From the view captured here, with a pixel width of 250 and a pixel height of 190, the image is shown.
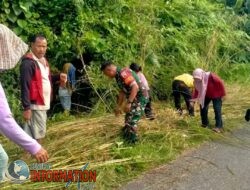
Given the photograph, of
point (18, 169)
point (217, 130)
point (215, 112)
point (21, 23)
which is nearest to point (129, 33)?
point (21, 23)

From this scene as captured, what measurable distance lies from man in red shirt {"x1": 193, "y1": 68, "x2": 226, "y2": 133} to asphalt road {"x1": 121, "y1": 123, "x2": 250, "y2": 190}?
0.68m

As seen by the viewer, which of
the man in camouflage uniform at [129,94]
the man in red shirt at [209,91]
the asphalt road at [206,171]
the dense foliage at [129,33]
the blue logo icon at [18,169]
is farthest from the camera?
the dense foliage at [129,33]

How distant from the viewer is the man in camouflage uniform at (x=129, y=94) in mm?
5746

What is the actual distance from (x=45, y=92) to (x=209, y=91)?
3.00 m

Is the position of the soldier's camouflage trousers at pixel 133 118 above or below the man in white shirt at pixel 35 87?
below

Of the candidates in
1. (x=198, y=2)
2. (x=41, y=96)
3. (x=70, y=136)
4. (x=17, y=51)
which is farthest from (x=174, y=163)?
(x=198, y=2)

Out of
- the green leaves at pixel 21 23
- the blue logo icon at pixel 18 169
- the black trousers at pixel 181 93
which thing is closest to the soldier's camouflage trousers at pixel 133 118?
the black trousers at pixel 181 93

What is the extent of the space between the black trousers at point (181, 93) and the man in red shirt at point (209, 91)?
0.65 m

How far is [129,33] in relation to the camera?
28.7 feet

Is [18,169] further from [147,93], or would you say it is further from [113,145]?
[147,93]

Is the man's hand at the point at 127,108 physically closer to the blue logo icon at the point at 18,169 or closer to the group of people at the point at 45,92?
the group of people at the point at 45,92

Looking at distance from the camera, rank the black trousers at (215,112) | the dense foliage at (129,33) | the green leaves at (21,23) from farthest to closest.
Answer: the dense foliage at (129,33) → the green leaves at (21,23) → the black trousers at (215,112)

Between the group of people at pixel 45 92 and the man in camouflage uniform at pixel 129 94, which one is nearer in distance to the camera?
the group of people at pixel 45 92

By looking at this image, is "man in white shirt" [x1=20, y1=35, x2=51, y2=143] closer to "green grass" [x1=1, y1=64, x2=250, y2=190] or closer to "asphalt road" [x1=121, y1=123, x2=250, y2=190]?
"green grass" [x1=1, y1=64, x2=250, y2=190]
